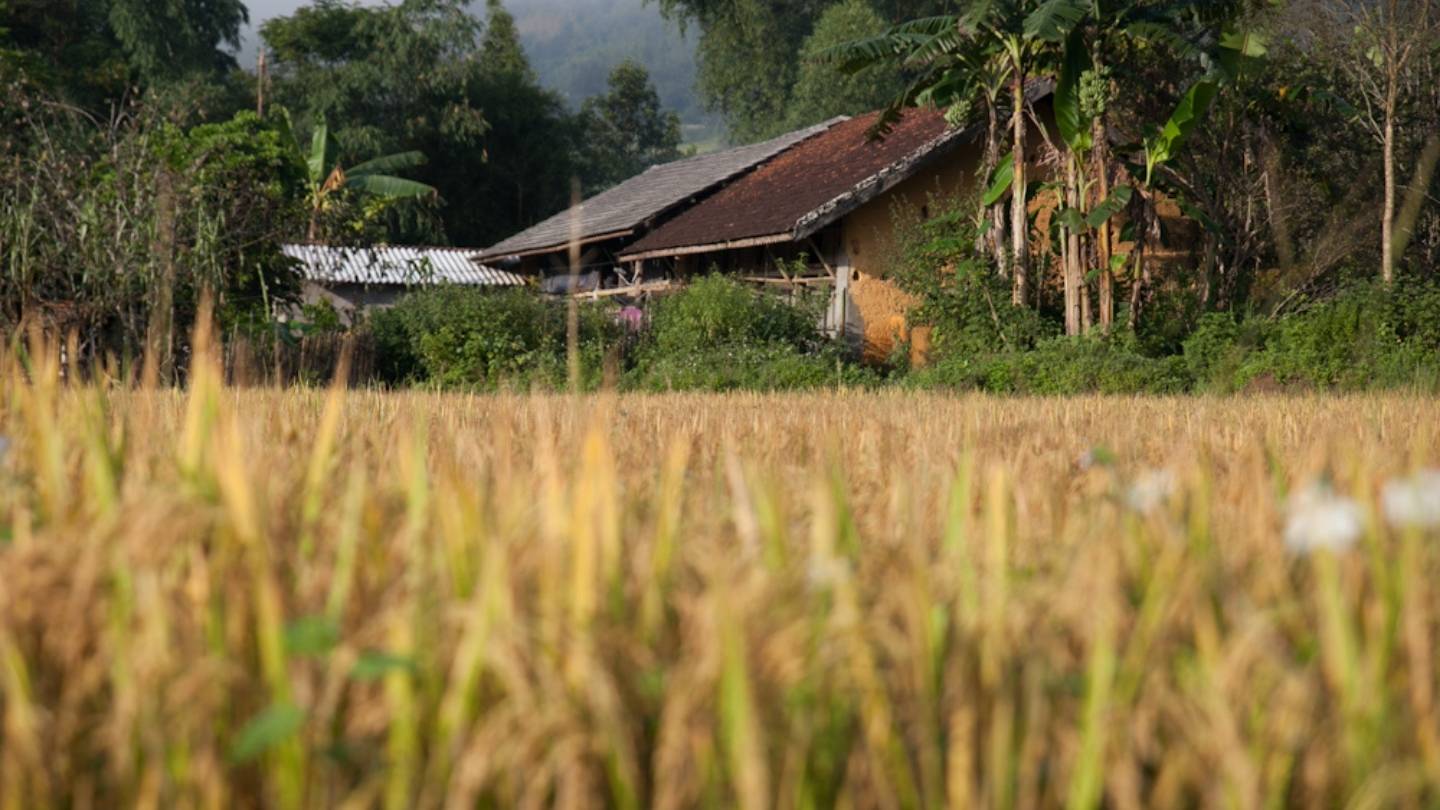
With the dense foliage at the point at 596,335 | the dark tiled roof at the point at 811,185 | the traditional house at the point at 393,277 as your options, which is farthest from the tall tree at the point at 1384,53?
the traditional house at the point at 393,277

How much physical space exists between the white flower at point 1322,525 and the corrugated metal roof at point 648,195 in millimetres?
24754

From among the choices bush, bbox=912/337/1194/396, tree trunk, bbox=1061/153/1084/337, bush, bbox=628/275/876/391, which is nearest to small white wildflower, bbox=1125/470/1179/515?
bush, bbox=912/337/1194/396

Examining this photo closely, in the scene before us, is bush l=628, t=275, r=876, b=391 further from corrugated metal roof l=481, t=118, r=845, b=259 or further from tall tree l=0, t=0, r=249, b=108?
tall tree l=0, t=0, r=249, b=108

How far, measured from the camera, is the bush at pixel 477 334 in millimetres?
18531

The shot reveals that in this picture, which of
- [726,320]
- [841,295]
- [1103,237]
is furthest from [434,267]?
[1103,237]

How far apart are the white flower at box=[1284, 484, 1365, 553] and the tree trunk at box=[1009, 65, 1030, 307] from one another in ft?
55.3

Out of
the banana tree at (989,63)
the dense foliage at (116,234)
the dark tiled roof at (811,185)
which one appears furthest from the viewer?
the dark tiled roof at (811,185)

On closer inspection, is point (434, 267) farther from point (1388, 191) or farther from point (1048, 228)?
point (1388, 191)

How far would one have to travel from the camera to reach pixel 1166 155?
56.9 feet

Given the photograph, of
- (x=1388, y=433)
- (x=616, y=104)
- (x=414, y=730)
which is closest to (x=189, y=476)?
(x=414, y=730)

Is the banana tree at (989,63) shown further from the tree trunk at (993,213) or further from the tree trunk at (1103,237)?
the tree trunk at (1103,237)

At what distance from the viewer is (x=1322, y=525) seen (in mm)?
1646

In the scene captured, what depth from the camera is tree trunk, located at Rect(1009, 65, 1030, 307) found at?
1820 cm

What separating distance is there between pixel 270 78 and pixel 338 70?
251 centimetres
